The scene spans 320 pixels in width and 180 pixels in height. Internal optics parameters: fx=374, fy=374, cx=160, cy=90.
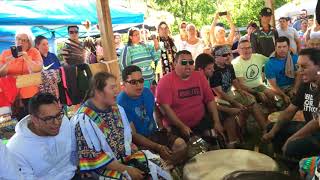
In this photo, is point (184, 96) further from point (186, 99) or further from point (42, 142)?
point (42, 142)

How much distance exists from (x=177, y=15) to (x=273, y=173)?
2136 centimetres

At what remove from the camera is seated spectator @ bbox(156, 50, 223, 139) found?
168 inches

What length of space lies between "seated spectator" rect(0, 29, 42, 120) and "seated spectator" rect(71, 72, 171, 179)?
64.9 inches

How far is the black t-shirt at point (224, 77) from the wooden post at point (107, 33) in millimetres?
1383

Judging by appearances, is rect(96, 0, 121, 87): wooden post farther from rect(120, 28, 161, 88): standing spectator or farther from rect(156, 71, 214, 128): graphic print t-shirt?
rect(120, 28, 161, 88): standing spectator

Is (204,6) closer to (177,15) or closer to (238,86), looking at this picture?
(177,15)

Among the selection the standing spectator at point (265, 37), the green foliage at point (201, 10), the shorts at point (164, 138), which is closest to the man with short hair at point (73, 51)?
the shorts at point (164, 138)

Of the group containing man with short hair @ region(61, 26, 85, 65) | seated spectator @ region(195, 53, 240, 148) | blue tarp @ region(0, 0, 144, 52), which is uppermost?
blue tarp @ region(0, 0, 144, 52)

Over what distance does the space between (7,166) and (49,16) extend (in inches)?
310

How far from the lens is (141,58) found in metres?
6.18

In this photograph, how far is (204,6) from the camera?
2350 cm

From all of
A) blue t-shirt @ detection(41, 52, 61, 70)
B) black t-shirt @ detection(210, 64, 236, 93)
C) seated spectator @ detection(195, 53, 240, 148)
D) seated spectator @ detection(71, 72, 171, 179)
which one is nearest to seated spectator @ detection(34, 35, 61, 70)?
blue t-shirt @ detection(41, 52, 61, 70)

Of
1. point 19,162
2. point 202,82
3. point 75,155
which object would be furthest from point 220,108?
point 19,162

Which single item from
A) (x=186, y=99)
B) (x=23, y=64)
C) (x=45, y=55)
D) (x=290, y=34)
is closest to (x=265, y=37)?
(x=290, y=34)
